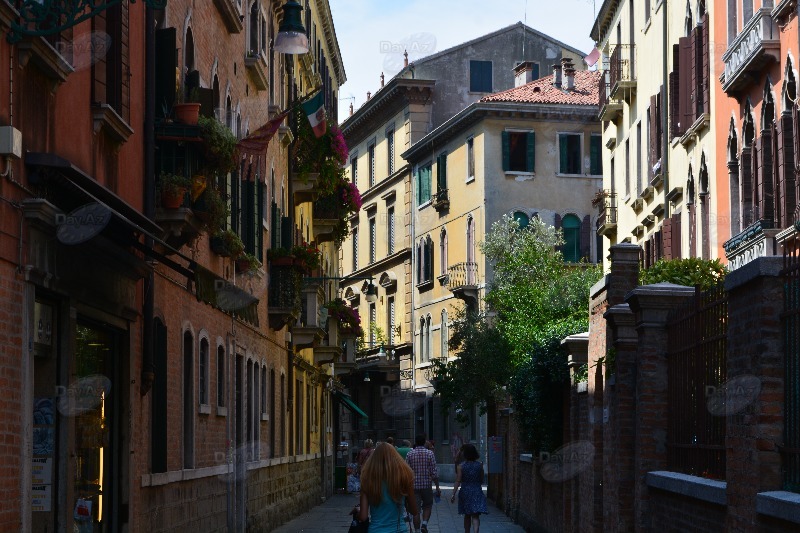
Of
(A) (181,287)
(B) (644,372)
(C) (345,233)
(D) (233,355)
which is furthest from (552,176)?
(B) (644,372)

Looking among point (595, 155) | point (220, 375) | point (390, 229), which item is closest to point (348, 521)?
point (220, 375)

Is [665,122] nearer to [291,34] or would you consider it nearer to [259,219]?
[259,219]

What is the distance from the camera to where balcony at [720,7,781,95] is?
21.9 meters

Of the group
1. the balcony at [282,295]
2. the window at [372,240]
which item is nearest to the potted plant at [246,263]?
the balcony at [282,295]

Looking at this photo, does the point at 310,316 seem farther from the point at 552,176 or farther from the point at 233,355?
the point at 552,176

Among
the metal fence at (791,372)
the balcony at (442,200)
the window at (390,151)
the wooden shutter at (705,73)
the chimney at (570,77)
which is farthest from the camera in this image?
the window at (390,151)

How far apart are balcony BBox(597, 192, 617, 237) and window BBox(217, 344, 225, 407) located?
1918 cm

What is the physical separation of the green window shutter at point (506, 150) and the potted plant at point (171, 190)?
39.6 meters

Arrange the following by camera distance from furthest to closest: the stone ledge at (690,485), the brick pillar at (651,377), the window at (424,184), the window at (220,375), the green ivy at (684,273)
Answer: the window at (424,184) → the window at (220,375) → the green ivy at (684,273) → the brick pillar at (651,377) → the stone ledge at (690,485)

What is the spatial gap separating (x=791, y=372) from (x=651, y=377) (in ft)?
15.1

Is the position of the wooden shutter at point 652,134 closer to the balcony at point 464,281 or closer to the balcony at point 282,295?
the balcony at point 282,295

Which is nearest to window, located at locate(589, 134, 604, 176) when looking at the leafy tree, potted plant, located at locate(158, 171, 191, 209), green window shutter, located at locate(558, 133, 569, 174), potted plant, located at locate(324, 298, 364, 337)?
green window shutter, located at locate(558, 133, 569, 174)

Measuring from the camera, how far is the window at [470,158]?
5594 cm

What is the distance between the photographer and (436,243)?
60.4 meters
